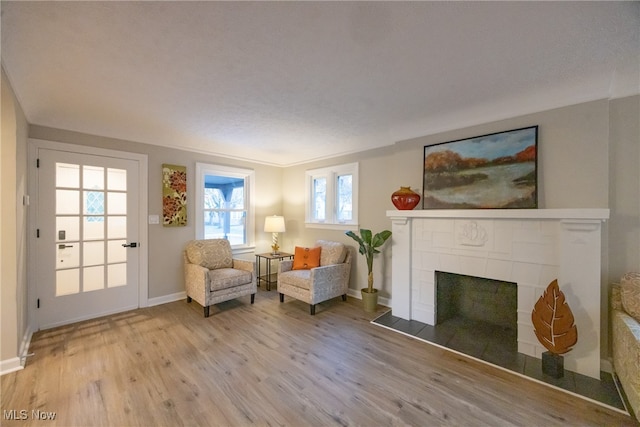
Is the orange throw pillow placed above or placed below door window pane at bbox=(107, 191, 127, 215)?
below

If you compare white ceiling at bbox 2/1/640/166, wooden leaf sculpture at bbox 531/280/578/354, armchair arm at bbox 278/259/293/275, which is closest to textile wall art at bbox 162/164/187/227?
white ceiling at bbox 2/1/640/166

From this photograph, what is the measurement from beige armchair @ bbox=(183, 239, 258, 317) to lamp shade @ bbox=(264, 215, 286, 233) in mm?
765

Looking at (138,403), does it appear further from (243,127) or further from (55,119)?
(55,119)

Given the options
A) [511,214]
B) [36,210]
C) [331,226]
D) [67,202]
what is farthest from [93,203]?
[511,214]

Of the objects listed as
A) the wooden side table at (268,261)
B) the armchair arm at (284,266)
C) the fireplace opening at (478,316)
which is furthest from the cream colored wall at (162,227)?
the fireplace opening at (478,316)

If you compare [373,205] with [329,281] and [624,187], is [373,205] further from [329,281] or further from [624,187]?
[624,187]

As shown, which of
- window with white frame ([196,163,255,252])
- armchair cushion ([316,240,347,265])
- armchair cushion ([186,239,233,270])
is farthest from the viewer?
window with white frame ([196,163,255,252])

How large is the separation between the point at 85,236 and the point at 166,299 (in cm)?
130

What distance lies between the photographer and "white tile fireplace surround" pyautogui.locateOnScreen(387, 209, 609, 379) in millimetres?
2117

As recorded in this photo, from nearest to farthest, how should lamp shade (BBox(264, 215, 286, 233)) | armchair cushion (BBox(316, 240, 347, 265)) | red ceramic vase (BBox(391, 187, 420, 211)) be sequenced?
red ceramic vase (BBox(391, 187, 420, 211)), armchair cushion (BBox(316, 240, 347, 265)), lamp shade (BBox(264, 215, 286, 233))

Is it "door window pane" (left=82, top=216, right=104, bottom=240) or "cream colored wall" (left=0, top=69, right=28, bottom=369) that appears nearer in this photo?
"cream colored wall" (left=0, top=69, right=28, bottom=369)

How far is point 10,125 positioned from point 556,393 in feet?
15.6

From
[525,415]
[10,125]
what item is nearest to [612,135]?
[525,415]

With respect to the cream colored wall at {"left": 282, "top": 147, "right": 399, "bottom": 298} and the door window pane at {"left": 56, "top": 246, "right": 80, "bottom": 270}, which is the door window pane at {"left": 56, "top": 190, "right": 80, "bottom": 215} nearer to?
the door window pane at {"left": 56, "top": 246, "right": 80, "bottom": 270}
